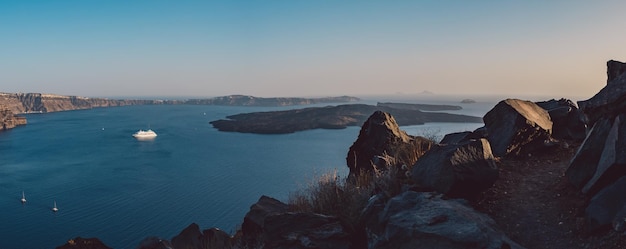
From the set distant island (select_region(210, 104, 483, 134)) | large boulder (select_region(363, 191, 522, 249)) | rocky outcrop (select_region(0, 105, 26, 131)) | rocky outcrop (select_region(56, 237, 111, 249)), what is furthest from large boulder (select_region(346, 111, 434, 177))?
rocky outcrop (select_region(0, 105, 26, 131))

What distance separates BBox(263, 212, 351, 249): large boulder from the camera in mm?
6723

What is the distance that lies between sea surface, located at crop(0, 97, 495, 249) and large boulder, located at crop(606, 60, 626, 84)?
4914mm

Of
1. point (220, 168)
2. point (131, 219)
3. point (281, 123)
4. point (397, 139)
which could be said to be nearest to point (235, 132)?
point (281, 123)

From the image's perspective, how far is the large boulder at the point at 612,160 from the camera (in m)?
5.95

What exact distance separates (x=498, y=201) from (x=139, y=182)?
6289 cm

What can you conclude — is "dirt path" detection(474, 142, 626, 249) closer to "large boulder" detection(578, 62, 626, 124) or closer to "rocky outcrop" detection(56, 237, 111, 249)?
"large boulder" detection(578, 62, 626, 124)

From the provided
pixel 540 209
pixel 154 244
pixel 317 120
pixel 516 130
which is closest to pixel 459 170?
pixel 540 209

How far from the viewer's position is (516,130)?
1013 centimetres

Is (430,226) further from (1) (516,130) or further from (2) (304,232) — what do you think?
(1) (516,130)

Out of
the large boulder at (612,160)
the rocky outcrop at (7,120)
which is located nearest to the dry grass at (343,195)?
the large boulder at (612,160)

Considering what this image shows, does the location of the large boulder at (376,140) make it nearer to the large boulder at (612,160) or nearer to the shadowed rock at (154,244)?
the large boulder at (612,160)

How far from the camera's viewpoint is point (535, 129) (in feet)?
33.7

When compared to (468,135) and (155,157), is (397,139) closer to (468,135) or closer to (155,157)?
(468,135)

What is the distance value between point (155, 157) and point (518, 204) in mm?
85739
